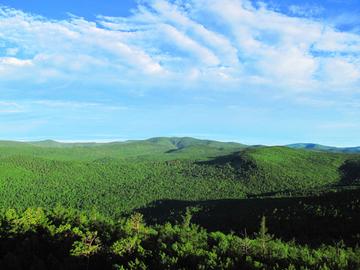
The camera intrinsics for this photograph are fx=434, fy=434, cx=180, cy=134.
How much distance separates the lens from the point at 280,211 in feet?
540

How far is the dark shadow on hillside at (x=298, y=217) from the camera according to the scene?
427 ft

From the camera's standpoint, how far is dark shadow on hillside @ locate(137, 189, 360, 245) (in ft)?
427

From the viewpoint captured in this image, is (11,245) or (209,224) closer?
(11,245)

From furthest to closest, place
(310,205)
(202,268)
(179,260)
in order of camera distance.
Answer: (310,205) < (179,260) < (202,268)

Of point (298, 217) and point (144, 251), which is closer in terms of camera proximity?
point (144, 251)

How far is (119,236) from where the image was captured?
286ft

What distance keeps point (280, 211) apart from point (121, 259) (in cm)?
10373

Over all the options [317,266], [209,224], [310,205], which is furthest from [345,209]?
[317,266]

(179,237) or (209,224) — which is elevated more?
(179,237)

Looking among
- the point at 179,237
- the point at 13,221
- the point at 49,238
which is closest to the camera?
the point at 179,237

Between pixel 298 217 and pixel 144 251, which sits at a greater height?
pixel 144 251

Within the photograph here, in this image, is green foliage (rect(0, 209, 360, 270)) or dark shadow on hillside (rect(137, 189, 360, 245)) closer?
green foliage (rect(0, 209, 360, 270))

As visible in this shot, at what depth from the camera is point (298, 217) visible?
150 metres

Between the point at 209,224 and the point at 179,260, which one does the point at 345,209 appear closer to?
the point at 209,224
